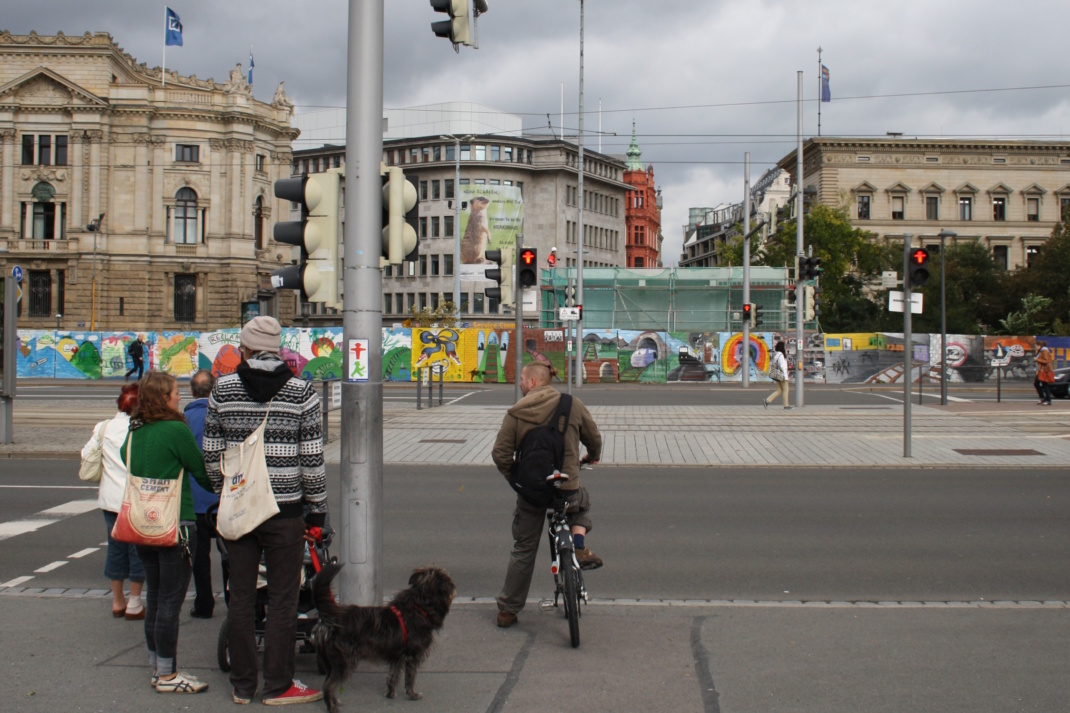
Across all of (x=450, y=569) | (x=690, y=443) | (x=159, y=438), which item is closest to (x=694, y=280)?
(x=690, y=443)

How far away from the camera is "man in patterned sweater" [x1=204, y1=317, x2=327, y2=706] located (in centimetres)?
487

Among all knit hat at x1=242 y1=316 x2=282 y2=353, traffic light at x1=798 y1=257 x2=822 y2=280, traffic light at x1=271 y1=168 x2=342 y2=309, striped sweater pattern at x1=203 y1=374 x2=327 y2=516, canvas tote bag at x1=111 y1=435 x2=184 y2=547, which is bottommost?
canvas tote bag at x1=111 y1=435 x2=184 y2=547

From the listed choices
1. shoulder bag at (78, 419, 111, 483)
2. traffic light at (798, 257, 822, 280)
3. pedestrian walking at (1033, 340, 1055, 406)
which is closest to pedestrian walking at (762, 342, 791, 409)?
traffic light at (798, 257, 822, 280)

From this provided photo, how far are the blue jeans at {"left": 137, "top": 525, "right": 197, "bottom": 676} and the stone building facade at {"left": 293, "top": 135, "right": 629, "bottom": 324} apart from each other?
8038 cm

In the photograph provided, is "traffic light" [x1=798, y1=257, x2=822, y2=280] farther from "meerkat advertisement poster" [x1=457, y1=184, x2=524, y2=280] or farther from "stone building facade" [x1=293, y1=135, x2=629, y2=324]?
"stone building facade" [x1=293, y1=135, x2=629, y2=324]

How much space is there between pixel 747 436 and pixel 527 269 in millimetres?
5203

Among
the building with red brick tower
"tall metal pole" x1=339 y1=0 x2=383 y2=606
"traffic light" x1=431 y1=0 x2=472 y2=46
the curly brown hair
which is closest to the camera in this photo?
the curly brown hair

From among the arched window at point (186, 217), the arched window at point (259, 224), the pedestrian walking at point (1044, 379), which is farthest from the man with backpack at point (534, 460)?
the arched window at point (259, 224)

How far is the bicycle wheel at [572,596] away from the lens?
6.00m

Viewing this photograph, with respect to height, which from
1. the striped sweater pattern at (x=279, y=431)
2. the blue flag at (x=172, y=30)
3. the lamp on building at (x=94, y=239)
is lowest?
the striped sweater pattern at (x=279, y=431)

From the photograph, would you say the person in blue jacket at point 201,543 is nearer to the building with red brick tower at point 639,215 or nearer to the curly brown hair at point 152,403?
the curly brown hair at point 152,403

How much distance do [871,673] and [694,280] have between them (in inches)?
1802

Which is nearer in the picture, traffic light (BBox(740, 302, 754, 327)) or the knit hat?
the knit hat

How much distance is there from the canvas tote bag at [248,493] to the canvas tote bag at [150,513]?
56 centimetres
